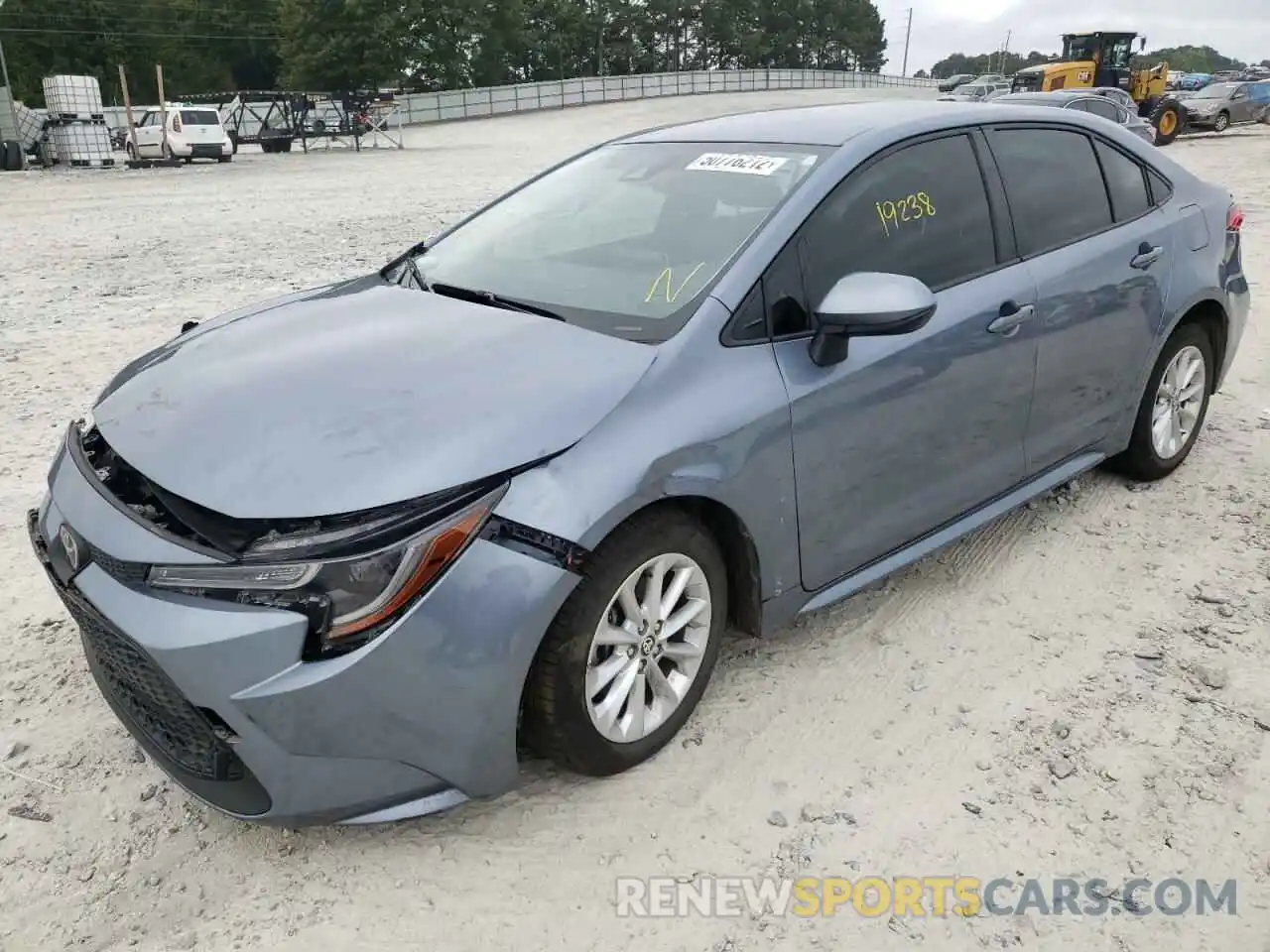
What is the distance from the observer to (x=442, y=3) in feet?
181

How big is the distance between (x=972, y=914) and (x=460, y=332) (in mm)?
1931

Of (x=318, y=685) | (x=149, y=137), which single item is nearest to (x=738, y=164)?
(x=318, y=685)

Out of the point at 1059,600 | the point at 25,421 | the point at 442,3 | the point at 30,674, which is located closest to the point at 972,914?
the point at 1059,600

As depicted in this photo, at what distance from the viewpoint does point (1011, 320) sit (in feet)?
10.9

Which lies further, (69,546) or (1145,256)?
(1145,256)

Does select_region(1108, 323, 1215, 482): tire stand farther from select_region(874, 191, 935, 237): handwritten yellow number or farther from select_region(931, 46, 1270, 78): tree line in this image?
select_region(931, 46, 1270, 78): tree line

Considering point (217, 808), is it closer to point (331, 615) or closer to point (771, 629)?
point (331, 615)

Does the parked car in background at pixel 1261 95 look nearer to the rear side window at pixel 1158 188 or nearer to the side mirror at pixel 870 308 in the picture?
the rear side window at pixel 1158 188

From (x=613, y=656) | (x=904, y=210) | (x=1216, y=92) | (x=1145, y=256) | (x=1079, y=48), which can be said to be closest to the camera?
(x=613, y=656)

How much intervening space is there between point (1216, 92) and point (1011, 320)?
30.2m

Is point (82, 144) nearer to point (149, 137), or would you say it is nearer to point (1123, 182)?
point (149, 137)

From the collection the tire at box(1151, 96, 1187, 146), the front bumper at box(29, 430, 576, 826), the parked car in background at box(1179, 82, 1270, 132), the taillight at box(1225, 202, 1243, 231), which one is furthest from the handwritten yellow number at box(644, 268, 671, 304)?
the parked car in background at box(1179, 82, 1270, 132)

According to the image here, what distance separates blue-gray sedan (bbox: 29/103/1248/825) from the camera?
6.91 ft

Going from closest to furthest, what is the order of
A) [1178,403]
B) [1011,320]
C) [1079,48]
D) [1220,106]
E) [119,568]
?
[119,568]
[1011,320]
[1178,403]
[1220,106]
[1079,48]
